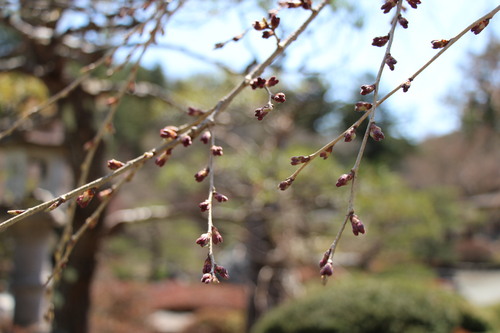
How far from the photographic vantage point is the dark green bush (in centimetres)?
475

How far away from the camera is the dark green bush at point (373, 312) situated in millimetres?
4754

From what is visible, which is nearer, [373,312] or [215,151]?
[215,151]

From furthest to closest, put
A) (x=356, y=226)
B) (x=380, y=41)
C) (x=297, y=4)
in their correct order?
(x=297, y=4)
(x=380, y=41)
(x=356, y=226)

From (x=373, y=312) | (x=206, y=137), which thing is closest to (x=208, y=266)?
(x=206, y=137)

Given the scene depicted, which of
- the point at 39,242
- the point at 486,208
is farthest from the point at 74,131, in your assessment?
the point at 486,208

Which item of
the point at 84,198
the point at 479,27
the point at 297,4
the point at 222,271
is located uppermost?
the point at 297,4

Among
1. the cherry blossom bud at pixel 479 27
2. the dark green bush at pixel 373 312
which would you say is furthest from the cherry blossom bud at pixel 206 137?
the dark green bush at pixel 373 312

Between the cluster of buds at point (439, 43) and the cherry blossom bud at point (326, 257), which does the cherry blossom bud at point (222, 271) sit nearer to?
the cherry blossom bud at point (326, 257)

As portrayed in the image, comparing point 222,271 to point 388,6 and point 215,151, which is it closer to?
point 215,151

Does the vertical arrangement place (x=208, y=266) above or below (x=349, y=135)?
below

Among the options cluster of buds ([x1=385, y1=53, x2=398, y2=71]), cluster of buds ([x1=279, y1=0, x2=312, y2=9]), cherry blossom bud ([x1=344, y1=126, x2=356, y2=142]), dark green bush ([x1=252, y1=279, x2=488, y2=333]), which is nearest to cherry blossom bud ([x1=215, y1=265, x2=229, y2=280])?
cherry blossom bud ([x1=344, y1=126, x2=356, y2=142])

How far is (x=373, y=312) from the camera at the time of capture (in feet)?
15.7

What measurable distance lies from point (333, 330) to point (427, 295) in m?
1.06

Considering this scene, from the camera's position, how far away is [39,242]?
457 centimetres
